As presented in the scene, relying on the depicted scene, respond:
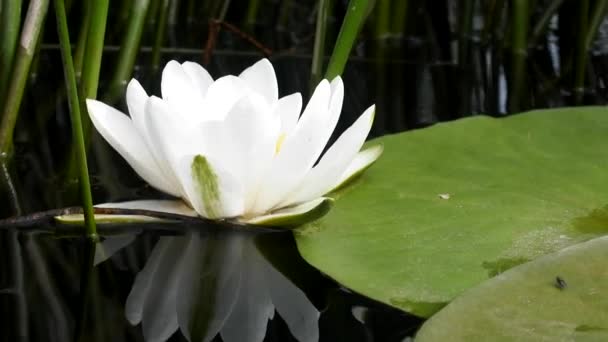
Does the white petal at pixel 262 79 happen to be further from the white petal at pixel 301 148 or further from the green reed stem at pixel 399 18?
the green reed stem at pixel 399 18

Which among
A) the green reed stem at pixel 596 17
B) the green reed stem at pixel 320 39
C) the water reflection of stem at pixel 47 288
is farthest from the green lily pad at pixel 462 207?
the green reed stem at pixel 596 17

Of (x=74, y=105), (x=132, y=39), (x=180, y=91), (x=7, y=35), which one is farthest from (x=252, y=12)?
(x=74, y=105)

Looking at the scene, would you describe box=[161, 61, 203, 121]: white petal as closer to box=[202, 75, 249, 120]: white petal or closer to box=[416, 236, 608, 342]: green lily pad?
box=[202, 75, 249, 120]: white petal

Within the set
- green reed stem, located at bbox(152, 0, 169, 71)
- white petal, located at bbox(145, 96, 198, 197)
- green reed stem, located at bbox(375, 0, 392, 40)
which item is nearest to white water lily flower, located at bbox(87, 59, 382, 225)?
white petal, located at bbox(145, 96, 198, 197)

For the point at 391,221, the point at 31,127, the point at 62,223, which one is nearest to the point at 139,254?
the point at 62,223

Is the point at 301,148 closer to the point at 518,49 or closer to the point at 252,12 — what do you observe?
the point at 518,49

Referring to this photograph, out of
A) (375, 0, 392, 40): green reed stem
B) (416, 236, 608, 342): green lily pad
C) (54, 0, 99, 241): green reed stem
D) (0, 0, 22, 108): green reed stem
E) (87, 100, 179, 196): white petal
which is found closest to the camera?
(416, 236, 608, 342): green lily pad
